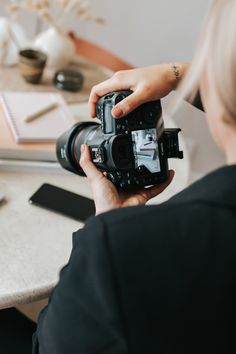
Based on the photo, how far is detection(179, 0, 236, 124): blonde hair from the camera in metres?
0.50

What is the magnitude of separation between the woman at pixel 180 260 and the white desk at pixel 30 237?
253 millimetres

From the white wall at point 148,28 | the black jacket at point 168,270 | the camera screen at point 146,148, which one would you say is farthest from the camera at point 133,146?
the white wall at point 148,28

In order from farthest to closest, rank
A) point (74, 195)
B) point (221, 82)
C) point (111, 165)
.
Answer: point (74, 195)
point (111, 165)
point (221, 82)

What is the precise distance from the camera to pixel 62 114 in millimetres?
1241

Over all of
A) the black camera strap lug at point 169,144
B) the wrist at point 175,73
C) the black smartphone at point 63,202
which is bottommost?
the black smartphone at point 63,202

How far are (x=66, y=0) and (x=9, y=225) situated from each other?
2.90 ft

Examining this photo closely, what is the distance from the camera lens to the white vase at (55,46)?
1521 millimetres

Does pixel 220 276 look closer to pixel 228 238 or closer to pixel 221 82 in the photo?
pixel 228 238

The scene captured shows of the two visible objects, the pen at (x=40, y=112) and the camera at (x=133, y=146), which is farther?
the pen at (x=40, y=112)

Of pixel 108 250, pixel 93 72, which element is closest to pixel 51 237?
pixel 108 250

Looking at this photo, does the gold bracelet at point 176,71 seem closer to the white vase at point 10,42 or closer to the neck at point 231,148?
the neck at point 231,148

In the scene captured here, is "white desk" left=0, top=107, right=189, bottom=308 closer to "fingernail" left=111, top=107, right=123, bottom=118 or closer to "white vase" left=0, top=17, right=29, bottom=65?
"fingernail" left=111, top=107, right=123, bottom=118

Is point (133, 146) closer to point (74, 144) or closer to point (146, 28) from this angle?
point (74, 144)

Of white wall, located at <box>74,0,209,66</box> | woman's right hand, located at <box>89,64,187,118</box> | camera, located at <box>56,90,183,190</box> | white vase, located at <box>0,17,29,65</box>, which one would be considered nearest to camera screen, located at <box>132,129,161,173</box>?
camera, located at <box>56,90,183,190</box>
